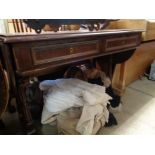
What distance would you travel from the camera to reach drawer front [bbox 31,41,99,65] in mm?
661

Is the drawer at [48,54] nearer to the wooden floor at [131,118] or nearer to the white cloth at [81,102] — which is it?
the white cloth at [81,102]

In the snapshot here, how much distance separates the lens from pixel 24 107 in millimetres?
758

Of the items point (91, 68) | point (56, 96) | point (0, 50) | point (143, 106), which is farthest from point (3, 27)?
point (143, 106)

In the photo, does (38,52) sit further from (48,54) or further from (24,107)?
(24,107)

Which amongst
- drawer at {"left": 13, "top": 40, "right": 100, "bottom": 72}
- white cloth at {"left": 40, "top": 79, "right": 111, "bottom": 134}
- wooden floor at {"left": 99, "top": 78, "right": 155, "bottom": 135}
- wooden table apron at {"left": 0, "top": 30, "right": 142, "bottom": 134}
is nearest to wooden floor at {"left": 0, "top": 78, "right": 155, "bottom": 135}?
wooden floor at {"left": 99, "top": 78, "right": 155, "bottom": 135}

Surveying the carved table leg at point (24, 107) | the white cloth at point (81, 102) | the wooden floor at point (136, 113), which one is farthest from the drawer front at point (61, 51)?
the wooden floor at point (136, 113)

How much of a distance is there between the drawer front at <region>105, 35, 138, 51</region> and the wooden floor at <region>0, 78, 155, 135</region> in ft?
2.03

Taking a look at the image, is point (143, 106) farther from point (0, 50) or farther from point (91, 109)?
point (0, 50)

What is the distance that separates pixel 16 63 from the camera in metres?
0.61

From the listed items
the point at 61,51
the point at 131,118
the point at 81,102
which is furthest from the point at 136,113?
the point at 61,51

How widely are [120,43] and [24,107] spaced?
757 mm

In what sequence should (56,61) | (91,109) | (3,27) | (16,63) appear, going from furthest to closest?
(3,27) → (91,109) → (56,61) → (16,63)
